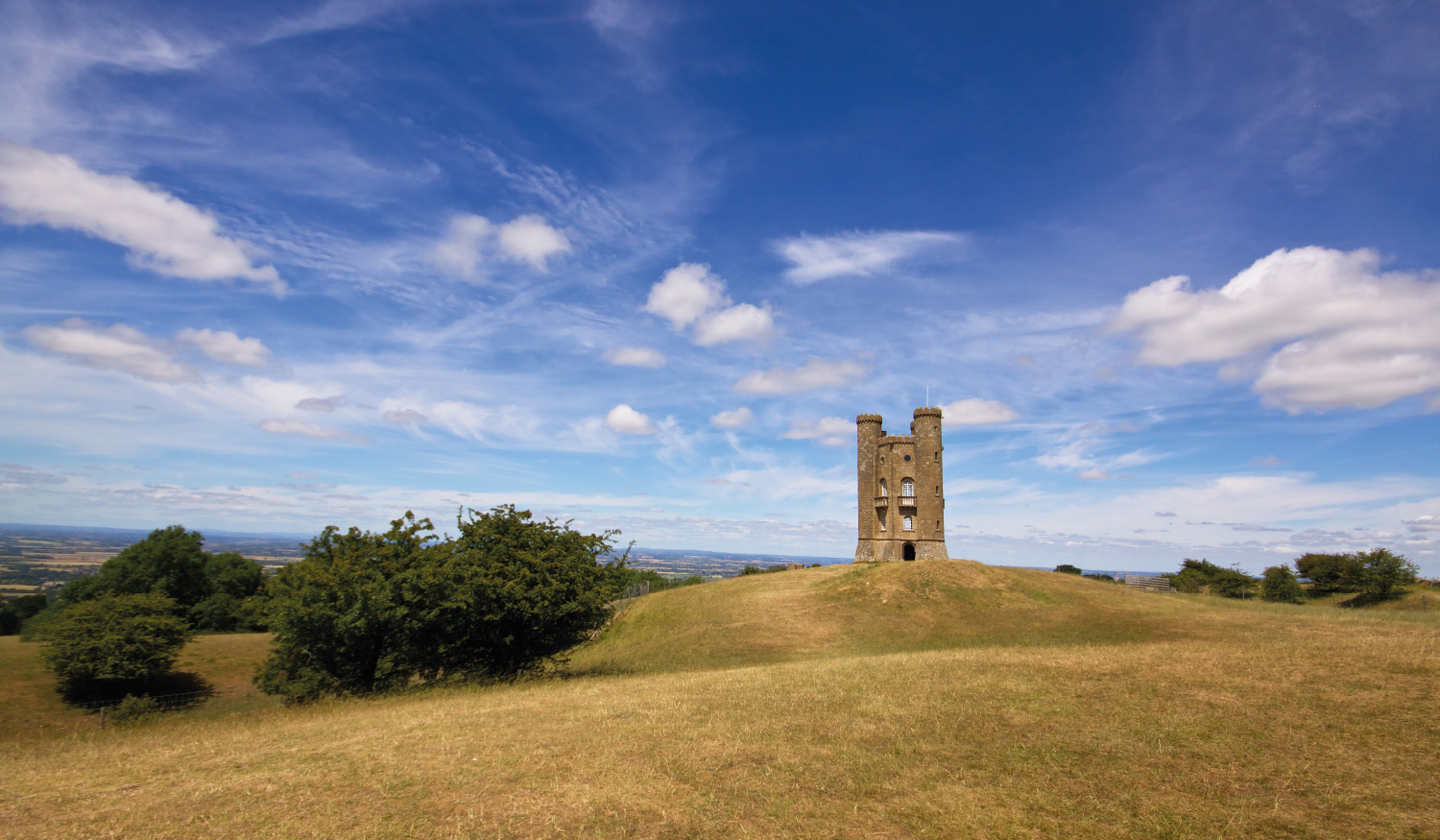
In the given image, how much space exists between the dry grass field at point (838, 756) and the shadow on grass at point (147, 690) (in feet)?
66.7

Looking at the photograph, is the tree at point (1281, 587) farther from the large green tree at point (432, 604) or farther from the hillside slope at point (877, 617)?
the large green tree at point (432, 604)

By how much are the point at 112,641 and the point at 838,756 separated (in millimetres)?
46062

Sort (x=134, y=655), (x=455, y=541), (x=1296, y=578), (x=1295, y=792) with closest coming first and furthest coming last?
(x=1295, y=792) → (x=455, y=541) → (x=134, y=655) → (x=1296, y=578)

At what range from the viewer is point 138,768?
13695 mm

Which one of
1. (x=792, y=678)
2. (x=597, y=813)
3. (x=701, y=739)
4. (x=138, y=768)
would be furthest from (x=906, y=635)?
(x=138, y=768)

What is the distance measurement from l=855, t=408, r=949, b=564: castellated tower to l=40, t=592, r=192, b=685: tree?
168 feet

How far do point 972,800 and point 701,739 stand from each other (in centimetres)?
648

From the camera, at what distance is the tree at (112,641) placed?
3766 cm

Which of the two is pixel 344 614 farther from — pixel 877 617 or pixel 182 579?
pixel 182 579

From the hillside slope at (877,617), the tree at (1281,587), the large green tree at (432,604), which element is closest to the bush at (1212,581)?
the tree at (1281,587)

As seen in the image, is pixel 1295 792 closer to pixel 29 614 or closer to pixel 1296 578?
pixel 1296 578

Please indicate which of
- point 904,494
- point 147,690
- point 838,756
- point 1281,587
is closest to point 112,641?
point 147,690

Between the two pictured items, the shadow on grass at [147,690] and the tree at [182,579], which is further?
the tree at [182,579]

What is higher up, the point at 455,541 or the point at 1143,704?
the point at 455,541
